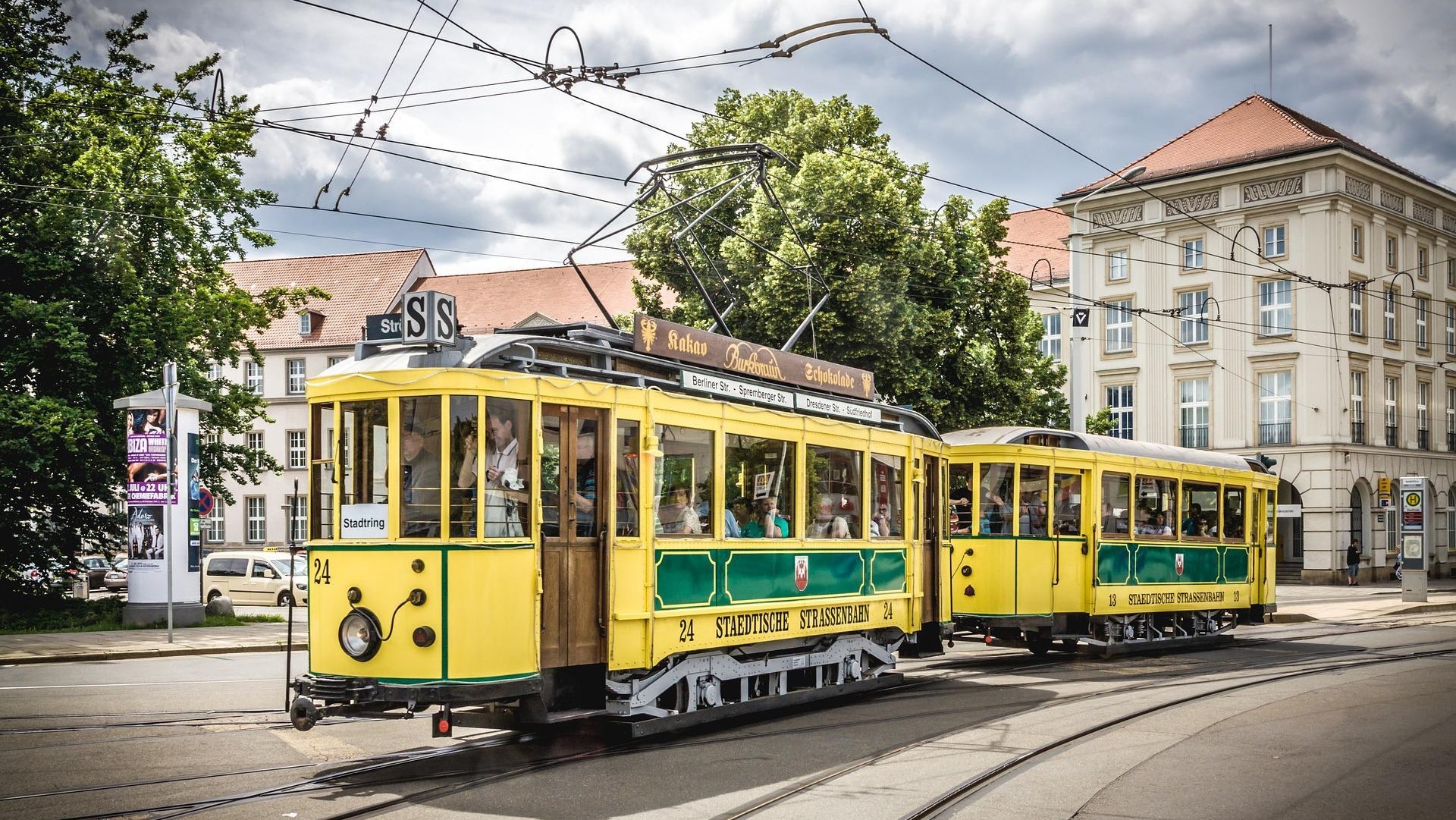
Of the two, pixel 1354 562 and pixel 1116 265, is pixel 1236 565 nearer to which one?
pixel 1354 562

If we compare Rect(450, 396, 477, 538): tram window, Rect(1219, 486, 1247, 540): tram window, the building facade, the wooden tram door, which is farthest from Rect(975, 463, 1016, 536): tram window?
the building facade

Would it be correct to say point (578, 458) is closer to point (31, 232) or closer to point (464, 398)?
point (464, 398)

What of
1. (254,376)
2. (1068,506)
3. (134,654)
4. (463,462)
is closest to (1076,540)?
(1068,506)

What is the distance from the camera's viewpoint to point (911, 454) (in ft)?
49.6

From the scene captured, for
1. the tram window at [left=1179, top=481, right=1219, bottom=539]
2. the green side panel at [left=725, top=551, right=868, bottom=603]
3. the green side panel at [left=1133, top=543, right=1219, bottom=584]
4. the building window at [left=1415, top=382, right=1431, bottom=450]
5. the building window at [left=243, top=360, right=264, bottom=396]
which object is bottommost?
the green side panel at [left=1133, top=543, right=1219, bottom=584]

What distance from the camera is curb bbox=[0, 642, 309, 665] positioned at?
1827cm

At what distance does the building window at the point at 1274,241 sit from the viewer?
47.4 meters

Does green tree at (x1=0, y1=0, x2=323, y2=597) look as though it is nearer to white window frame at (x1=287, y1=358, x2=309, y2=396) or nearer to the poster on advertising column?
the poster on advertising column

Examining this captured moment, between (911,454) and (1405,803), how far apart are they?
7.29 metres

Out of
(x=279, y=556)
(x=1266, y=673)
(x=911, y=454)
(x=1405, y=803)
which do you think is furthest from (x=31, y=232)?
(x=1405, y=803)

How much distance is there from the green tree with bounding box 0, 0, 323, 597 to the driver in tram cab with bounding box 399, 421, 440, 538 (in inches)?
621

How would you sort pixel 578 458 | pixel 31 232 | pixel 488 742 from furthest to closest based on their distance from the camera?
pixel 31 232
pixel 488 742
pixel 578 458

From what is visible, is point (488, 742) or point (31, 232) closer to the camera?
point (488, 742)

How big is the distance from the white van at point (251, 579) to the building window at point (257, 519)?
90.4ft
